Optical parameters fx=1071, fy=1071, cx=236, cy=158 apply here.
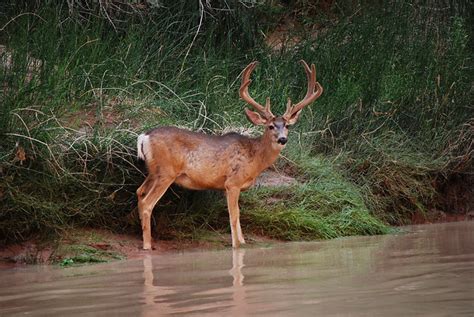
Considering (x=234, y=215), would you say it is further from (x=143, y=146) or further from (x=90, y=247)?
(x=90, y=247)

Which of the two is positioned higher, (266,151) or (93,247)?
(266,151)

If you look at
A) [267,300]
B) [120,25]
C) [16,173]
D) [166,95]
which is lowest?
[267,300]

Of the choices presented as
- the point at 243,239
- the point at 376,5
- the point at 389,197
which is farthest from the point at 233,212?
the point at 376,5

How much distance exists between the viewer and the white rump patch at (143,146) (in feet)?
38.4

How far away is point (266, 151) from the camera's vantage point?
12.6 metres

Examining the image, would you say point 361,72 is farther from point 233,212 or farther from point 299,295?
point 299,295

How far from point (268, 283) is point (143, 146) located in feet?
12.9

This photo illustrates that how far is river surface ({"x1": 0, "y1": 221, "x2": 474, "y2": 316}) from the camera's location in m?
6.89

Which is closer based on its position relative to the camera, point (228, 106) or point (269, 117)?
point (269, 117)

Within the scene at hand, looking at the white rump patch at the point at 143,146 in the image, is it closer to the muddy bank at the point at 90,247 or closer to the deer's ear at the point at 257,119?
the muddy bank at the point at 90,247

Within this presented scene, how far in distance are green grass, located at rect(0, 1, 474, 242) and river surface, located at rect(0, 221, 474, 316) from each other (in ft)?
3.78

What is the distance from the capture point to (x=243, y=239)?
1209cm

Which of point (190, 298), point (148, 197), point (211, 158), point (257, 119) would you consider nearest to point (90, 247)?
point (148, 197)

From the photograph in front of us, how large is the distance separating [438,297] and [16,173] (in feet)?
17.6
